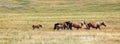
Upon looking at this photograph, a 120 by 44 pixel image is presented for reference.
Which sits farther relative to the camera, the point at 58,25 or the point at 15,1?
the point at 15,1

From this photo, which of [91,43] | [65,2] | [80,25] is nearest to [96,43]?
[91,43]

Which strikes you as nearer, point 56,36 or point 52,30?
point 56,36

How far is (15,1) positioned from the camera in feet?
493

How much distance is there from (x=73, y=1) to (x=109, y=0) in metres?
13.9

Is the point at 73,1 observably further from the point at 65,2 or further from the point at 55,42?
the point at 55,42

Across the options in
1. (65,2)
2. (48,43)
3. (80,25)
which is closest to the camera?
(48,43)

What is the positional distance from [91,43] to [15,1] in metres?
129

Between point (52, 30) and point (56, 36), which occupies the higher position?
point (56, 36)

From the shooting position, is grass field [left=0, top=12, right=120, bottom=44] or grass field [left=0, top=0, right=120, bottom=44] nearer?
grass field [left=0, top=12, right=120, bottom=44]

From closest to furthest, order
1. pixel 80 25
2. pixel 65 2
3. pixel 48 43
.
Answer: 1. pixel 48 43
2. pixel 80 25
3. pixel 65 2

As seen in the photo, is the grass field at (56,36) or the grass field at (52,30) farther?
the grass field at (52,30)

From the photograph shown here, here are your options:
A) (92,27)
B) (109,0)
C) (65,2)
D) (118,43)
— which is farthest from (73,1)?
(118,43)

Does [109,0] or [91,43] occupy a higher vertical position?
[91,43]

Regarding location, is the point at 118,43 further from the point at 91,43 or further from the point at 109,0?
the point at 109,0
